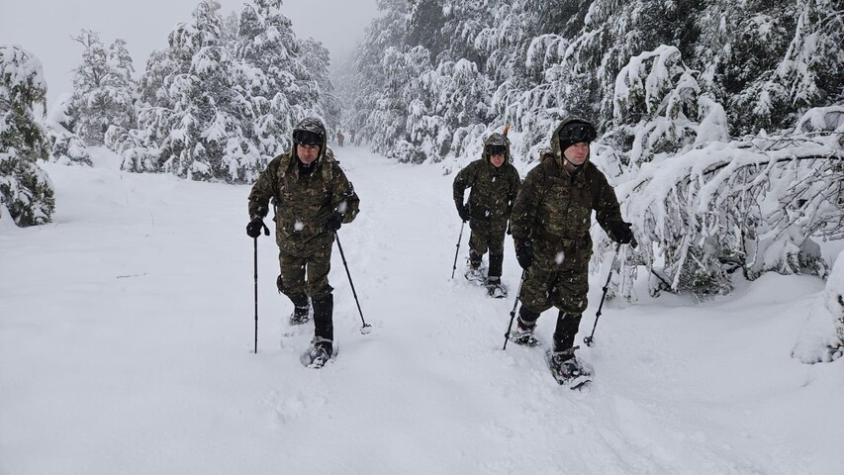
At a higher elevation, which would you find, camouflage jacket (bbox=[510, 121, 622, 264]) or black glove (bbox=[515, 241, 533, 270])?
camouflage jacket (bbox=[510, 121, 622, 264])

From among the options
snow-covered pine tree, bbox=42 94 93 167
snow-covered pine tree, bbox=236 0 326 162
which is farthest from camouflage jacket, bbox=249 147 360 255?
snow-covered pine tree, bbox=42 94 93 167

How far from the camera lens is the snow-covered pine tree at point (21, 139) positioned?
25.1 ft

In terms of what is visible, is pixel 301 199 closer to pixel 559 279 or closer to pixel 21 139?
pixel 559 279

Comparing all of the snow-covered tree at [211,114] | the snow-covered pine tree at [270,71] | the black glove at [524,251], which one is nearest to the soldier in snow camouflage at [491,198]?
the black glove at [524,251]

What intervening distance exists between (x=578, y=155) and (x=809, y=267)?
3.50m

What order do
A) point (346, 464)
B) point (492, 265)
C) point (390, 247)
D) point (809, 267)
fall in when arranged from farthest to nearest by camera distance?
point (390, 247)
point (492, 265)
point (809, 267)
point (346, 464)

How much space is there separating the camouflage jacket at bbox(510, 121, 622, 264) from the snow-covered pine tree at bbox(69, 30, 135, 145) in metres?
28.9

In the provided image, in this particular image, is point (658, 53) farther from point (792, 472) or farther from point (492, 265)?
point (792, 472)

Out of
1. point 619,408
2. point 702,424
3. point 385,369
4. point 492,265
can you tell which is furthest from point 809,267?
point 385,369

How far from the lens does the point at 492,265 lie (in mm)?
6180

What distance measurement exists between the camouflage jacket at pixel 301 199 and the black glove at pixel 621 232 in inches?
96.5

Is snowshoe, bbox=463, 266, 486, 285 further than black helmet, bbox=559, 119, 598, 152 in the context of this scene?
Yes

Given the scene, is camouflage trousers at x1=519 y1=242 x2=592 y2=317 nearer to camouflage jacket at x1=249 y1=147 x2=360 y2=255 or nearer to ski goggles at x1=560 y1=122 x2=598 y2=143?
ski goggles at x1=560 y1=122 x2=598 y2=143

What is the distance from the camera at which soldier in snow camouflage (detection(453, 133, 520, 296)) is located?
6.03 metres
